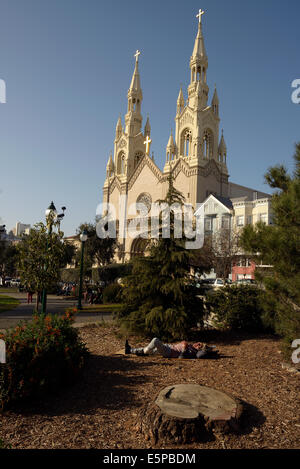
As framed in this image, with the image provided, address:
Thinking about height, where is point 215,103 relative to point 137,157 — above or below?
above

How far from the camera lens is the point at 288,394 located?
18.4 feet

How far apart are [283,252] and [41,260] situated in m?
11.4

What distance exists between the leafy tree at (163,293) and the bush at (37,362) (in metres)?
3.16

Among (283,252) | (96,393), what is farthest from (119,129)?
(96,393)

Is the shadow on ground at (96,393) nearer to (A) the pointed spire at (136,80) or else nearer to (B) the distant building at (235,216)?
(B) the distant building at (235,216)

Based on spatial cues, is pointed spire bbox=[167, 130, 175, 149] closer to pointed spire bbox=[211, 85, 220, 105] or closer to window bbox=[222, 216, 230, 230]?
pointed spire bbox=[211, 85, 220, 105]

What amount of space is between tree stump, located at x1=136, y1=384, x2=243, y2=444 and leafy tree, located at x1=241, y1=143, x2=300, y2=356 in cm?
245

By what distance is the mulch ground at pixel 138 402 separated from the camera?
166 inches

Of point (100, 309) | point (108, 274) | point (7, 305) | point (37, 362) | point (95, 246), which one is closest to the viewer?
point (37, 362)

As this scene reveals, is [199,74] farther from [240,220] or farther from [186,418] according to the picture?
[186,418]

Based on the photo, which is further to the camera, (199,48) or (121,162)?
(121,162)

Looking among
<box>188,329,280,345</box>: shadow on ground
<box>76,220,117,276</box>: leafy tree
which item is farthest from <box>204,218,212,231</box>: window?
<box>188,329,280,345</box>: shadow on ground

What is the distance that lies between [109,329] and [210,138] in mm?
43321

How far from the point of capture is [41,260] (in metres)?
15.0
